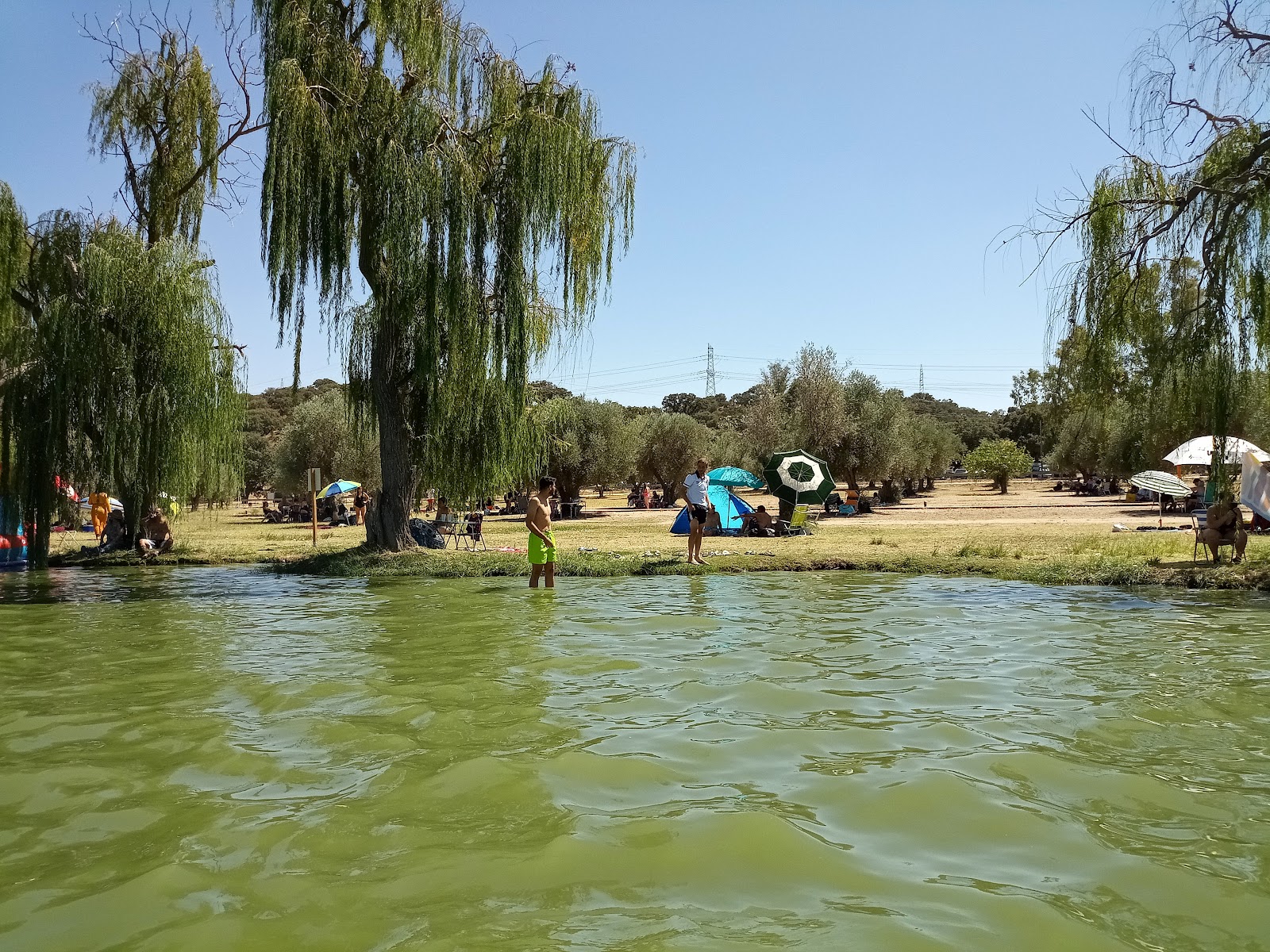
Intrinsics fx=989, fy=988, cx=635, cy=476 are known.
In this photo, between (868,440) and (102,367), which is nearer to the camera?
(102,367)

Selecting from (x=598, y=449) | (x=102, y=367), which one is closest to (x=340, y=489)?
(x=598, y=449)

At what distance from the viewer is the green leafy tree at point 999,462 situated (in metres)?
63.0

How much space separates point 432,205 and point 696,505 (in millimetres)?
6601

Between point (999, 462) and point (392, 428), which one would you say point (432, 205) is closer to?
point (392, 428)

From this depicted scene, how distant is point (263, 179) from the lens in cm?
1611

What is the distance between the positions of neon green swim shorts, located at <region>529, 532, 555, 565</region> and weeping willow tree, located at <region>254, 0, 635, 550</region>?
4.47 meters

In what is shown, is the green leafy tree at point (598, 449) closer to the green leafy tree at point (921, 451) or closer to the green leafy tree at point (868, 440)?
the green leafy tree at point (868, 440)

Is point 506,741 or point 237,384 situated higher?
point 237,384

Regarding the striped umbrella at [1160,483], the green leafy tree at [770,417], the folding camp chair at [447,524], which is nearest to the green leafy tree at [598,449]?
the green leafy tree at [770,417]

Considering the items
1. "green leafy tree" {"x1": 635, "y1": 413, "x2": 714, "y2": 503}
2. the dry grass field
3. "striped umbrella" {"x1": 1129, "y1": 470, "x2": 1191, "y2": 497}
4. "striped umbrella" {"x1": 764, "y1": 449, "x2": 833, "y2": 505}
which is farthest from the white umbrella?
"green leafy tree" {"x1": 635, "y1": 413, "x2": 714, "y2": 503}

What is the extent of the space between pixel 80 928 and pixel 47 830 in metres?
1.30

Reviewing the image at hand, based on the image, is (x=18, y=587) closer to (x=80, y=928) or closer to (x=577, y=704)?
(x=577, y=704)

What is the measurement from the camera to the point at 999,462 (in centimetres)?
6275

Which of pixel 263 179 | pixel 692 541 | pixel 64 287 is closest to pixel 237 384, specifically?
pixel 64 287
